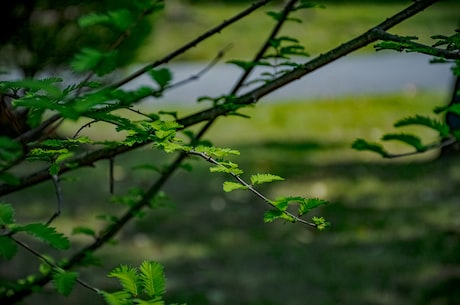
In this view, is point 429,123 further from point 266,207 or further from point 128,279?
point 266,207

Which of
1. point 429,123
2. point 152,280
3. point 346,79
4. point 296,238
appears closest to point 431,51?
point 429,123

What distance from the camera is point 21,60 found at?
23.5 feet

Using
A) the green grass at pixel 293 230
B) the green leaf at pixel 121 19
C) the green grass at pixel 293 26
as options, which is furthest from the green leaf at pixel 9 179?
the green grass at pixel 293 26

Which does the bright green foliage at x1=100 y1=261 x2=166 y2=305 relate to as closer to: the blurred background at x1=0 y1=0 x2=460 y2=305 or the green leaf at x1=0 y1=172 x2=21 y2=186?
the green leaf at x1=0 y1=172 x2=21 y2=186

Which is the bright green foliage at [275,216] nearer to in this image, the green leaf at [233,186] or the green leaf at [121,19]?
the green leaf at [233,186]

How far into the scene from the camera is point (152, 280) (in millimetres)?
1303

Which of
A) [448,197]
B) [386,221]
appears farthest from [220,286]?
[448,197]

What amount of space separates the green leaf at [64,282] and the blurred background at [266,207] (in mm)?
919

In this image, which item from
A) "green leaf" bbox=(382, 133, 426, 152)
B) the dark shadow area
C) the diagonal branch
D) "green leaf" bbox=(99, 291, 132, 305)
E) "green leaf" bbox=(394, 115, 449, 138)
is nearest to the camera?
"green leaf" bbox=(99, 291, 132, 305)

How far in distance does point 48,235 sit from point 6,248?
0.15 meters

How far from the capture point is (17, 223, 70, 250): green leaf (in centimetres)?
→ 149

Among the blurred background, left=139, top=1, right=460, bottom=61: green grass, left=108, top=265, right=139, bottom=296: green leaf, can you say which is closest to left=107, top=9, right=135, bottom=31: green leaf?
left=108, top=265, right=139, bottom=296: green leaf

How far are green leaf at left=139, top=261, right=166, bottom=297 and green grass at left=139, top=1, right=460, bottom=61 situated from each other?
480 inches

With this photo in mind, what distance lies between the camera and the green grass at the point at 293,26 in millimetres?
14312
